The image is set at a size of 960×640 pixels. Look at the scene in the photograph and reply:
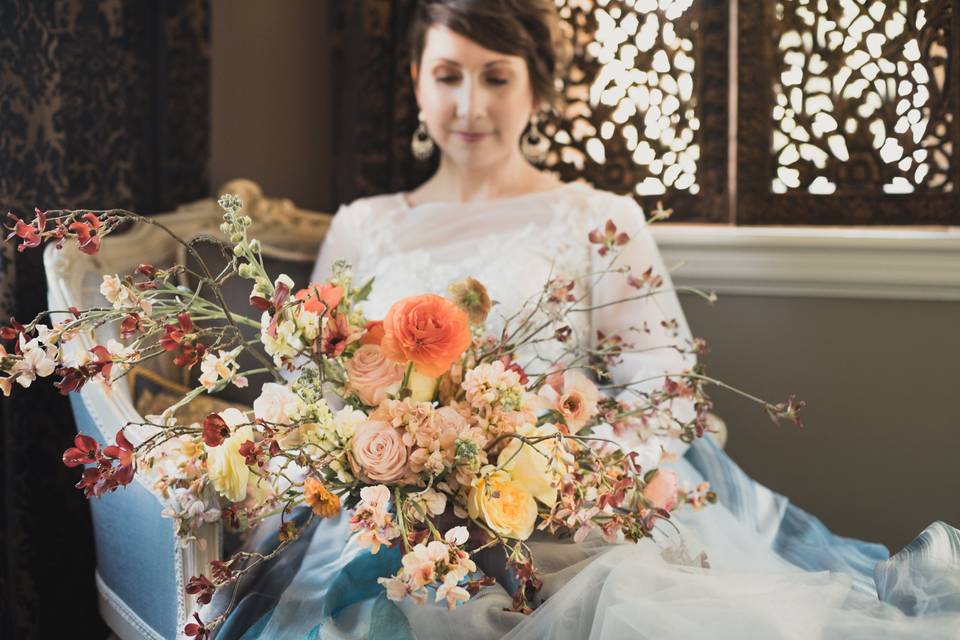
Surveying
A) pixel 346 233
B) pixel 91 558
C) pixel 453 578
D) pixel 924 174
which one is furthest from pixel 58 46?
pixel 924 174

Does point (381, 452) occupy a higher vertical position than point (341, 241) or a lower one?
lower

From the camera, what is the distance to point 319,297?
3.78 feet

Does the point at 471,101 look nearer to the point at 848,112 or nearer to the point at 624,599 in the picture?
the point at 848,112

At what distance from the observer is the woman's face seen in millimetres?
1970

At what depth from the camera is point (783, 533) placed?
1817mm

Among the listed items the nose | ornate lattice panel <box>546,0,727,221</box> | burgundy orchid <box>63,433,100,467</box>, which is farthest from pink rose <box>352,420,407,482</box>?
ornate lattice panel <box>546,0,727,221</box>

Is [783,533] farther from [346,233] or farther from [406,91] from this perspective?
[406,91]

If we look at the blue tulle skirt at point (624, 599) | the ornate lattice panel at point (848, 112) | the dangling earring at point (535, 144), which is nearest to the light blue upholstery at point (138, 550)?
the blue tulle skirt at point (624, 599)

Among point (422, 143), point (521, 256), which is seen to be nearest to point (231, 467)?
point (521, 256)

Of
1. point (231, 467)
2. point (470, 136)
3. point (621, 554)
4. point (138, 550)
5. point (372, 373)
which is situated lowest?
point (138, 550)

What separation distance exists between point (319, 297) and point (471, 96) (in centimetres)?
92

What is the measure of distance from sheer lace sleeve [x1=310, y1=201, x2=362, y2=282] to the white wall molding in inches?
26.1

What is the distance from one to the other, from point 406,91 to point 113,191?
730mm

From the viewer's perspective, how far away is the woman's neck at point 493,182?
6.96 ft
